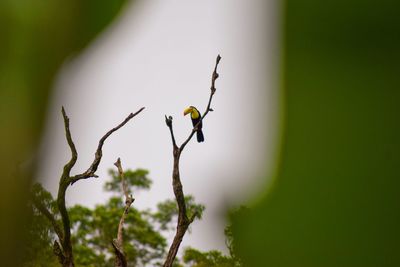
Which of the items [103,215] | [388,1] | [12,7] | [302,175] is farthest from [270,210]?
[103,215]

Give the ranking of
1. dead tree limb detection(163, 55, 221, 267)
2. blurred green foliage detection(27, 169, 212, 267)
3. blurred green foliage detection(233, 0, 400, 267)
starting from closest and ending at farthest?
blurred green foliage detection(233, 0, 400, 267)
dead tree limb detection(163, 55, 221, 267)
blurred green foliage detection(27, 169, 212, 267)

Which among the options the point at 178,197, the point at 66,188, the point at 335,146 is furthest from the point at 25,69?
the point at 178,197

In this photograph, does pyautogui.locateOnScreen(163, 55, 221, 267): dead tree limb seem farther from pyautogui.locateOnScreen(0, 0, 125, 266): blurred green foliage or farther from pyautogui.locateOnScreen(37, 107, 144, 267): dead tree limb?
pyautogui.locateOnScreen(0, 0, 125, 266): blurred green foliage

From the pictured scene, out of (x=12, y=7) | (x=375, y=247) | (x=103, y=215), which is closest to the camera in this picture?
(x=375, y=247)

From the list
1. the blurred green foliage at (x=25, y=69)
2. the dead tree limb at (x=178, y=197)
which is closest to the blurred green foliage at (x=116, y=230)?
the dead tree limb at (x=178, y=197)

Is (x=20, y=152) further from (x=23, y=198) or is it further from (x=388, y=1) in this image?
(x=388, y=1)

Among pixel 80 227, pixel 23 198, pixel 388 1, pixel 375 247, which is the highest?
pixel 80 227

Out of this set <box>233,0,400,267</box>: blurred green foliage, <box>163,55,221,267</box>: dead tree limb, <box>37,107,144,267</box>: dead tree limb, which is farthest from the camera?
<box>163,55,221,267</box>: dead tree limb

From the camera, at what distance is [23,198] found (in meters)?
0.52

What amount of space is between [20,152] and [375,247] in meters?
0.41

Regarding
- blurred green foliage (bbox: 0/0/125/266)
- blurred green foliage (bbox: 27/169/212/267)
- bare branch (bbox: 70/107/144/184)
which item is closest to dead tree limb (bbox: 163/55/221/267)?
bare branch (bbox: 70/107/144/184)

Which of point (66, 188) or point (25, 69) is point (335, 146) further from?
point (66, 188)

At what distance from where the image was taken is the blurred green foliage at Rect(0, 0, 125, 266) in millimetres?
511

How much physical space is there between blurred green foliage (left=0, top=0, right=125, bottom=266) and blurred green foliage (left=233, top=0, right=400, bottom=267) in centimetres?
24
